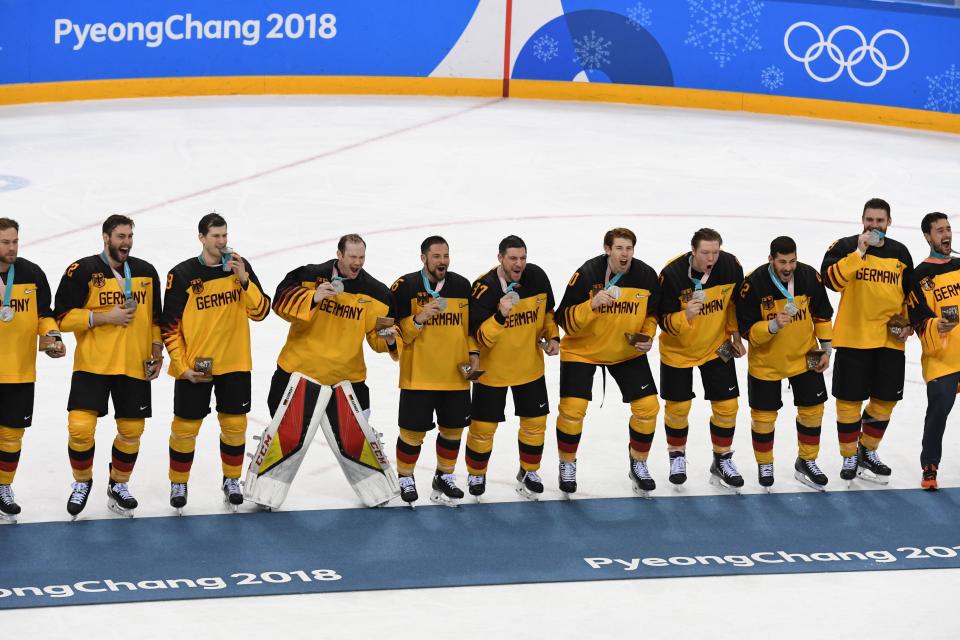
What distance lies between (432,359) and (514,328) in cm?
51

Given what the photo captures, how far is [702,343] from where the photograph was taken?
859 cm

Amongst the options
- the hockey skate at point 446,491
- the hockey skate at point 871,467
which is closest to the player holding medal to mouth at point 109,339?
the hockey skate at point 446,491

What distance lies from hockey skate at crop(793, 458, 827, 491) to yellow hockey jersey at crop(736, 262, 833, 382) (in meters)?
0.62

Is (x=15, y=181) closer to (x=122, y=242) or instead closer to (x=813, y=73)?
(x=122, y=242)

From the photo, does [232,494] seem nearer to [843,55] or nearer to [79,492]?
[79,492]

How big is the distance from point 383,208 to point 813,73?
797 centimetres

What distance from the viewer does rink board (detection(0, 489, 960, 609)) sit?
734 cm

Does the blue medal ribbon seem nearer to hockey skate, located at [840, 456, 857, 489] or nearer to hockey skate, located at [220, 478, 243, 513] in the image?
hockey skate, located at [220, 478, 243, 513]

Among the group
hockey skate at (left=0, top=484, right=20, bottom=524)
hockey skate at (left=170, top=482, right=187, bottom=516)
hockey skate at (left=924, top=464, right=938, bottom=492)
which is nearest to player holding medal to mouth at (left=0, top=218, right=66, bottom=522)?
hockey skate at (left=0, top=484, right=20, bottom=524)

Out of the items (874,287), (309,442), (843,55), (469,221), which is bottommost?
(309,442)

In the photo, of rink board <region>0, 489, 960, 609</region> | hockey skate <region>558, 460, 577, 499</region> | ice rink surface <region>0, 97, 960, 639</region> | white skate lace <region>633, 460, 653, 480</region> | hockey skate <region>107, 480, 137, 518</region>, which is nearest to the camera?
ice rink surface <region>0, 97, 960, 639</region>

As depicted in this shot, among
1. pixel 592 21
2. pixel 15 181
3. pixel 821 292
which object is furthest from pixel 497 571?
pixel 592 21

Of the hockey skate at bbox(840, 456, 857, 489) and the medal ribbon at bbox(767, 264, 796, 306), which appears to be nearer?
the medal ribbon at bbox(767, 264, 796, 306)

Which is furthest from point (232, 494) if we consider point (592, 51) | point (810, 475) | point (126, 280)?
point (592, 51)
